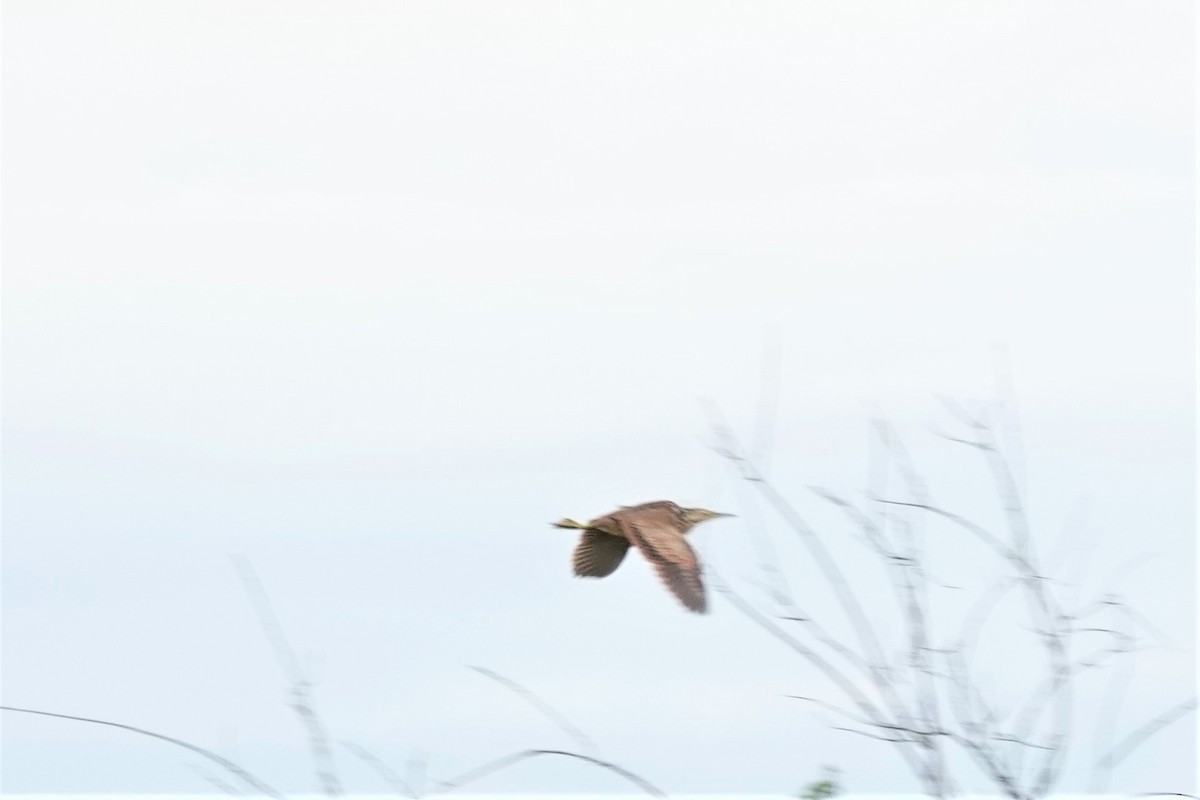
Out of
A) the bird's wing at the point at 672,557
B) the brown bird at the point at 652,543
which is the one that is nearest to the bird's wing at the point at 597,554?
the brown bird at the point at 652,543

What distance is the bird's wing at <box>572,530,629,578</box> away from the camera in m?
5.71

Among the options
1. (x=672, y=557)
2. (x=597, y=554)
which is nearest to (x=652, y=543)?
(x=672, y=557)

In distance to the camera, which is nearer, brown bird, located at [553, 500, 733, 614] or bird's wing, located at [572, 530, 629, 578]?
brown bird, located at [553, 500, 733, 614]

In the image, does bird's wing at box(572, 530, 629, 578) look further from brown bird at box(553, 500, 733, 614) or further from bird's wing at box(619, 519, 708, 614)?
bird's wing at box(619, 519, 708, 614)

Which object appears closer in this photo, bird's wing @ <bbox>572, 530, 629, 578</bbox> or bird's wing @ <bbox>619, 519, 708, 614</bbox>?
bird's wing @ <bbox>619, 519, 708, 614</bbox>

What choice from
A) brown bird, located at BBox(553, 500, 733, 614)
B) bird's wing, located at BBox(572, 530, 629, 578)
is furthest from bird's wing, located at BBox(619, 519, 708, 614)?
bird's wing, located at BBox(572, 530, 629, 578)

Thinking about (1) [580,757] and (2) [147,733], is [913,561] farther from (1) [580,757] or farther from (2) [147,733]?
(2) [147,733]

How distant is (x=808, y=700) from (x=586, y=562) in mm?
2992

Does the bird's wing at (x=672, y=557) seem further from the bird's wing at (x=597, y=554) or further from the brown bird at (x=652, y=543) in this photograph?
the bird's wing at (x=597, y=554)

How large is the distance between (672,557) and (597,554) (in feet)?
2.54

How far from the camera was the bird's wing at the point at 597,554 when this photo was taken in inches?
225

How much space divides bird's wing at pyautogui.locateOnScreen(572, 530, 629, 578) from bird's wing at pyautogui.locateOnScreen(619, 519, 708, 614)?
0.26 meters

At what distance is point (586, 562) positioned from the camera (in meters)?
5.72

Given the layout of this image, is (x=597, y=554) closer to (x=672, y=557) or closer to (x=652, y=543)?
(x=652, y=543)
